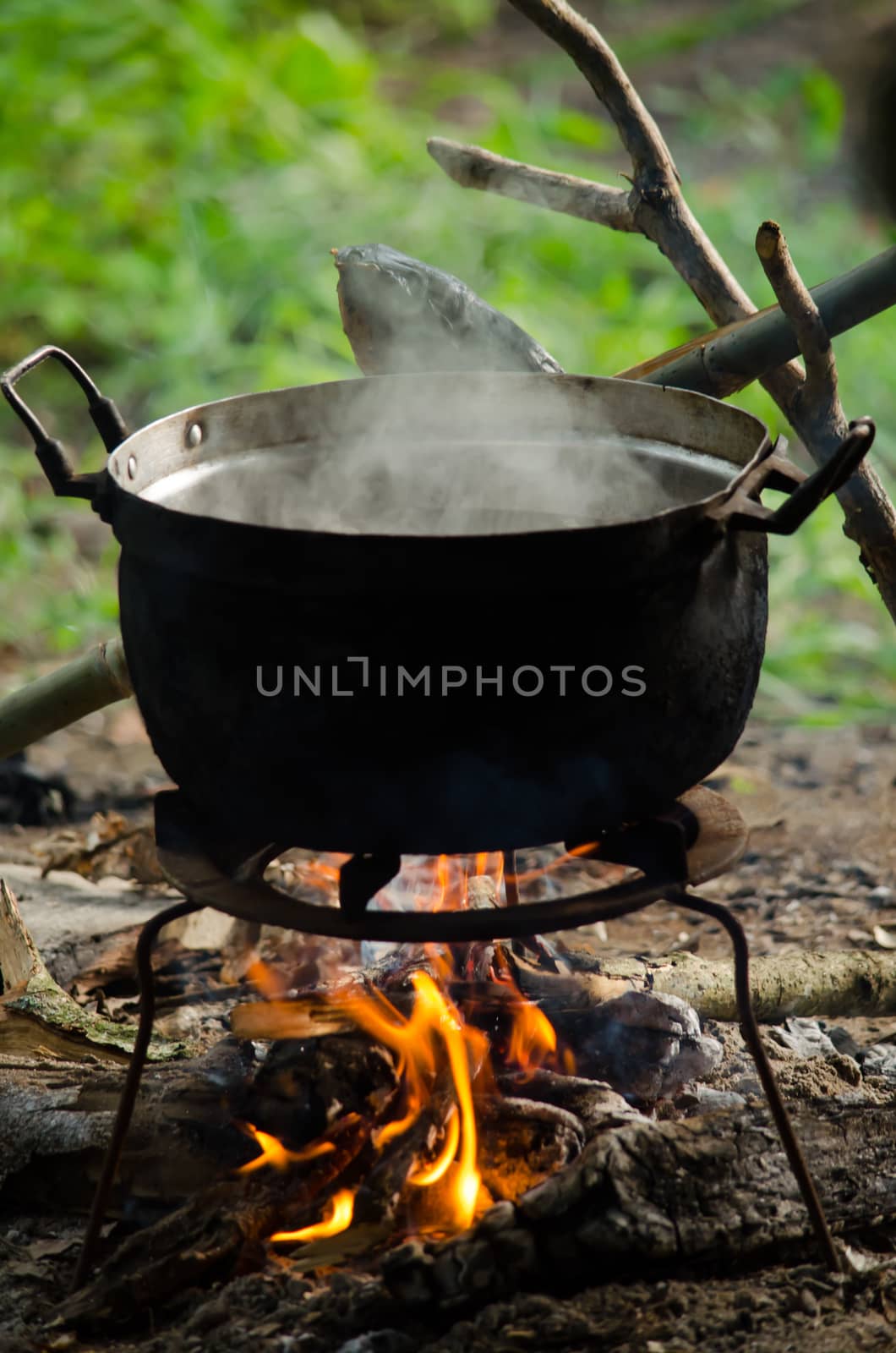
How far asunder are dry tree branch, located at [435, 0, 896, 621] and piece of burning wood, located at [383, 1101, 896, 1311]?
0.97m

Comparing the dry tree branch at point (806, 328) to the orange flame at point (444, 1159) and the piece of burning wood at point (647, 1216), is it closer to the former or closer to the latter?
the piece of burning wood at point (647, 1216)

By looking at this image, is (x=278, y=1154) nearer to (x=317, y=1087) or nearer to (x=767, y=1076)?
(x=317, y=1087)

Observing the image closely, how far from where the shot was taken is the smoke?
7.18 ft

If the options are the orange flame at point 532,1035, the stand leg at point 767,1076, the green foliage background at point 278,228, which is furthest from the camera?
the green foliage background at point 278,228

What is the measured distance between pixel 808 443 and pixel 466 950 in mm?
1010

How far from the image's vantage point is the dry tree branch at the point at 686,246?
2334mm

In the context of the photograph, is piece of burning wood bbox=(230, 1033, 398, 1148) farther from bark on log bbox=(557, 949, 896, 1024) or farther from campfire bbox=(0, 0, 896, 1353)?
bark on log bbox=(557, 949, 896, 1024)

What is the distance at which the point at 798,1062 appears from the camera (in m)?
2.30

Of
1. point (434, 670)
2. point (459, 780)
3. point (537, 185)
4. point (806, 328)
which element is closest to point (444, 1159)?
point (459, 780)

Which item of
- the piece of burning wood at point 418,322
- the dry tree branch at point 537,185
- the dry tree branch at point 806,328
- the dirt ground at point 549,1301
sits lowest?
the dirt ground at point 549,1301

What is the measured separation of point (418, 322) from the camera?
2482 millimetres

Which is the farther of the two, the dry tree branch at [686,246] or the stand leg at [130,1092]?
the dry tree branch at [686,246]

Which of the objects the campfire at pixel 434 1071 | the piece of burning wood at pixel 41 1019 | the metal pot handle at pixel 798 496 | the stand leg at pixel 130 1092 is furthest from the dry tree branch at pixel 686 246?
the piece of burning wood at pixel 41 1019

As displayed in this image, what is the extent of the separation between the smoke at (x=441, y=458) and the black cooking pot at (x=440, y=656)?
16cm
